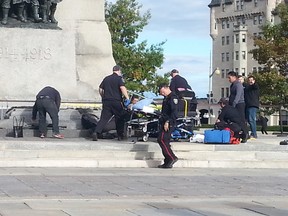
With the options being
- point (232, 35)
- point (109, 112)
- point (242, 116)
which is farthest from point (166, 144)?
point (232, 35)

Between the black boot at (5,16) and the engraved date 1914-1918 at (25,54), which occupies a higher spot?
the black boot at (5,16)

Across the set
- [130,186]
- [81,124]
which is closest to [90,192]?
[130,186]

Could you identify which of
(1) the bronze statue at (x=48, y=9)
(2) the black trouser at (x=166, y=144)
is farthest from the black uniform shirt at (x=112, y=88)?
(1) the bronze statue at (x=48, y=9)

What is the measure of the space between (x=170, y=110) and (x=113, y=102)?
2337mm

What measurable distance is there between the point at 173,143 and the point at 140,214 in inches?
291

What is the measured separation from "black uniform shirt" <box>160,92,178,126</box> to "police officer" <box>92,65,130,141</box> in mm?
2077

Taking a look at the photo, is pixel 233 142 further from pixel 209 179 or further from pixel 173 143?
pixel 209 179

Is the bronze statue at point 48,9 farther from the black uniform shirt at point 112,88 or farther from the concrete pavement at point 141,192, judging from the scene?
the concrete pavement at point 141,192

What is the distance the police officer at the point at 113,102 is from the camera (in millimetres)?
17797

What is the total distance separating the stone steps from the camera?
1570 cm

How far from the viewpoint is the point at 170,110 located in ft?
51.9

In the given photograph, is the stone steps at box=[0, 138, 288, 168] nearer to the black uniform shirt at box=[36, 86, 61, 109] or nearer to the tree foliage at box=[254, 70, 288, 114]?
the black uniform shirt at box=[36, 86, 61, 109]

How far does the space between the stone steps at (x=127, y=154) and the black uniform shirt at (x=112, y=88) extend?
112 centimetres

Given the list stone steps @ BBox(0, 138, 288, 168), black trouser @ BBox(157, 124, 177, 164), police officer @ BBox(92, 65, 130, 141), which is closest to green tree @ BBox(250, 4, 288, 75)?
police officer @ BBox(92, 65, 130, 141)
